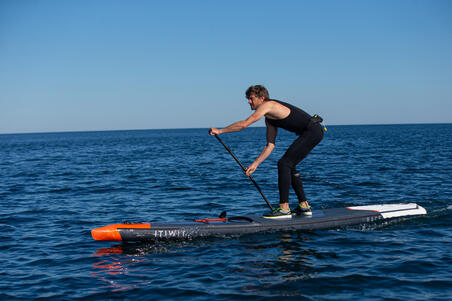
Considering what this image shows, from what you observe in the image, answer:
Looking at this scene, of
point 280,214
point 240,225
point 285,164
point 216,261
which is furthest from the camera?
point 280,214

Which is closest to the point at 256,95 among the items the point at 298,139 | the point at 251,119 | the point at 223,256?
the point at 251,119

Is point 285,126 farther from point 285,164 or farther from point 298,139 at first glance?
point 285,164

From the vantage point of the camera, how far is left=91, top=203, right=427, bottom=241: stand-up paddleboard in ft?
23.5

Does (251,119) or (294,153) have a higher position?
(251,119)

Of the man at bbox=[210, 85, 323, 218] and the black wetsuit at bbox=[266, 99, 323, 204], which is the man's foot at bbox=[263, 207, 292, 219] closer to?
the man at bbox=[210, 85, 323, 218]

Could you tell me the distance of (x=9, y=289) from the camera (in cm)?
549

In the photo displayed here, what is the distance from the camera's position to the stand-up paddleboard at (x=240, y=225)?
715 cm

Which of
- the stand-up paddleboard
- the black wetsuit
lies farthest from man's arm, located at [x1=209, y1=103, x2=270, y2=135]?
the stand-up paddleboard

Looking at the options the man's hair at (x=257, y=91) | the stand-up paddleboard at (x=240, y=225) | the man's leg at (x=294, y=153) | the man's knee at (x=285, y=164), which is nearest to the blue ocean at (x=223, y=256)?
the stand-up paddleboard at (x=240, y=225)

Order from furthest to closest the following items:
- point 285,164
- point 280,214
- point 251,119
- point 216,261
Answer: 1. point 280,214
2. point 285,164
3. point 251,119
4. point 216,261

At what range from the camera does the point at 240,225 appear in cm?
754

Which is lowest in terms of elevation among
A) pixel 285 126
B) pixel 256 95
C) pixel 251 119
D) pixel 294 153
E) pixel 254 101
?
pixel 294 153

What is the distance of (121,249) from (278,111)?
12.5 ft

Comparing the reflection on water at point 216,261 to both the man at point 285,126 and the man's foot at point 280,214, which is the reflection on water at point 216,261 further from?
the man at point 285,126
